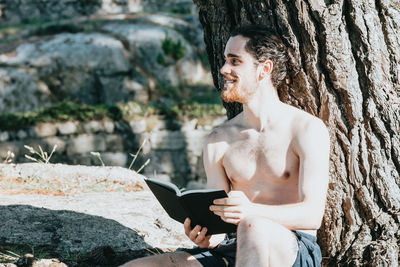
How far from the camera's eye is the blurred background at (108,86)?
9750 mm

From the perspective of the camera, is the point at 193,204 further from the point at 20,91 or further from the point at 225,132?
the point at 20,91

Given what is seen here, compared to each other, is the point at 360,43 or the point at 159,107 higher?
the point at 360,43

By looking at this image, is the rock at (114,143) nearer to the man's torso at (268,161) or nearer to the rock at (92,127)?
the rock at (92,127)

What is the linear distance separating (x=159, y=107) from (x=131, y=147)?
94cm

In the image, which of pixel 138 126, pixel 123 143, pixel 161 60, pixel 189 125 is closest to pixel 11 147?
pixel 123 143

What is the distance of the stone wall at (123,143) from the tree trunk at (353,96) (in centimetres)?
657

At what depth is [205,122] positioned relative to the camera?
34.4 ft

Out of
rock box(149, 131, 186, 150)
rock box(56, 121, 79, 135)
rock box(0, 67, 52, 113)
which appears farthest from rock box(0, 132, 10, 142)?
rock box(149, 131, 186, 150)

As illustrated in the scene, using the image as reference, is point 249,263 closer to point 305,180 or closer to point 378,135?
point 305,180

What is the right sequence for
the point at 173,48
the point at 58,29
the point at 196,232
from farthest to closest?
the point at 173,48
the point at 58,29
the point at 196,232

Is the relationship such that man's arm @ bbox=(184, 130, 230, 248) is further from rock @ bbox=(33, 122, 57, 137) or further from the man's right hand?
rock @ bbox=(33, 122, 57, 137)

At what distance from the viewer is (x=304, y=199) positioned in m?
2.82

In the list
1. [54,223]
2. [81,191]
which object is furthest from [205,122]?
[54,223]

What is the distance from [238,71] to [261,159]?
475 mm
